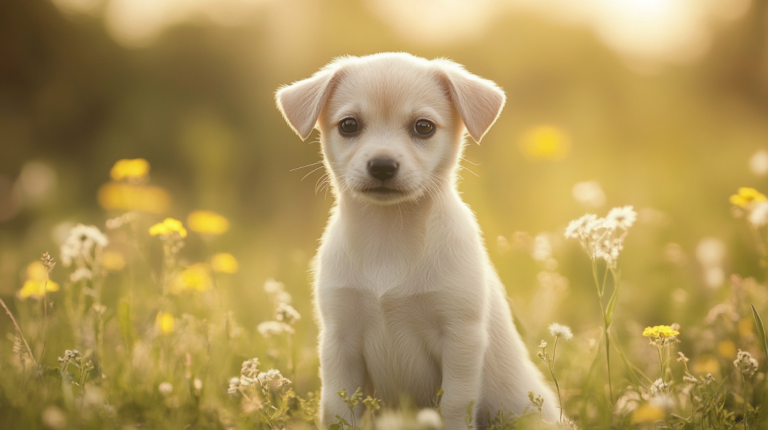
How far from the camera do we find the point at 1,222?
7.39m

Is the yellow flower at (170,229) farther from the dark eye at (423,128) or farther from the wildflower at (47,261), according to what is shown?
the dark eye at (423,128)

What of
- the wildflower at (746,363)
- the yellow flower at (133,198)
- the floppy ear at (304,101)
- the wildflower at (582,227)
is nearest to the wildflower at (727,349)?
the wildflower at (746,363)

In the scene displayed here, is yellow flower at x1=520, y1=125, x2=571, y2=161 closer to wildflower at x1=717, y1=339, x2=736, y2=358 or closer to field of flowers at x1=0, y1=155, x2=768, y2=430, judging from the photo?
field of flowers at x1=0, y1=155, x2=768, y2=430

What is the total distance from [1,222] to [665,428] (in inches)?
314

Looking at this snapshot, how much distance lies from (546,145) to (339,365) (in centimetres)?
433

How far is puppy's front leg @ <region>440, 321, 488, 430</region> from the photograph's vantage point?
2.71m

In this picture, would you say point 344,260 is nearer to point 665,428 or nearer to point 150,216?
point 665,428

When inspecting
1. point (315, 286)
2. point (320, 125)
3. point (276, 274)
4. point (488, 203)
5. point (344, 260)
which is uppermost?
point (320, 125)

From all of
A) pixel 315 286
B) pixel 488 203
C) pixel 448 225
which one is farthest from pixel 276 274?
pixel 448 225

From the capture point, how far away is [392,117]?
9.81 ft

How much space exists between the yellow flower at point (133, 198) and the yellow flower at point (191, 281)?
839mm

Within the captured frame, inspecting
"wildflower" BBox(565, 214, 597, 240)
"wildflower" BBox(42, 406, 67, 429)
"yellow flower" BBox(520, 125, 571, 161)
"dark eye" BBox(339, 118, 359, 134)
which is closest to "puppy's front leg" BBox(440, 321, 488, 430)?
"wildflower" BBox(565, 214, 597, 240)

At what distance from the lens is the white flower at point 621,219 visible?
269 cm

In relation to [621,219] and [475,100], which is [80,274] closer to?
[475,100]
